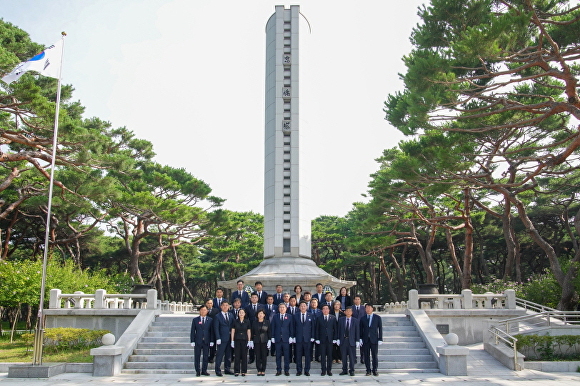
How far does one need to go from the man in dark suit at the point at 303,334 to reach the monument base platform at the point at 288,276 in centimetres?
Answer: 806

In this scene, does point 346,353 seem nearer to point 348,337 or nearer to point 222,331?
point 348,337

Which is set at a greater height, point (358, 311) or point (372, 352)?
point (358, 311)

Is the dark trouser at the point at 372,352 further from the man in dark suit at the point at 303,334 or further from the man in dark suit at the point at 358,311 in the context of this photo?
the man in dark suit at the point at 303,334

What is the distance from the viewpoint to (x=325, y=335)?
10.6 metres

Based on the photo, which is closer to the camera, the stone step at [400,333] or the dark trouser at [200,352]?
the dark trouser at [200,352]

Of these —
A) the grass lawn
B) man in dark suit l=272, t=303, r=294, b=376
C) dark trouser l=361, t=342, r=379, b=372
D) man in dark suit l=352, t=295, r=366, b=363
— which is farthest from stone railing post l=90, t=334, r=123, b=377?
dark trouser l=361, t=342, r=379, b=372

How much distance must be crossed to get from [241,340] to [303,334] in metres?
1.24

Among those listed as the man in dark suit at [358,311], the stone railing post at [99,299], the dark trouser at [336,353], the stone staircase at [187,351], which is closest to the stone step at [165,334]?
the stone staircase at [187,351]

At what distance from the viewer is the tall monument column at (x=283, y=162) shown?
2097cm

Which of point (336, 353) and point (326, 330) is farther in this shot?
point (336, 353)

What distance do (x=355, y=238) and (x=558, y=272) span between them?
13147mm

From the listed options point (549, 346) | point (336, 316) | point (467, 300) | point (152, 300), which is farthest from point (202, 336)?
point (467, 300)

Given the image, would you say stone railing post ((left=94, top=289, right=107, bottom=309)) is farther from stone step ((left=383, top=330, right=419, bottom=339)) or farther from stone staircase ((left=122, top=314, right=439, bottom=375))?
stone step ((left=383, top=330, right=419, bottom=339))

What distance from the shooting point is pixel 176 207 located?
28141 millimetres
